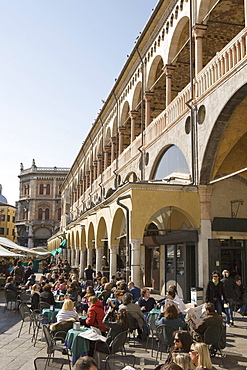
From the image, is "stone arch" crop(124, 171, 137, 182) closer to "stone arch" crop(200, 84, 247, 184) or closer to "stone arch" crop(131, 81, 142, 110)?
"stone arch" crop(131, 81, 142, 110)

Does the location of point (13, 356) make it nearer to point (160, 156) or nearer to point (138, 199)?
point (138, 199)

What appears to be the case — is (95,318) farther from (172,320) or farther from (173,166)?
(173,166)

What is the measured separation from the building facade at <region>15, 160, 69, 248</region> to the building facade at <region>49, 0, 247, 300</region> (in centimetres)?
5331

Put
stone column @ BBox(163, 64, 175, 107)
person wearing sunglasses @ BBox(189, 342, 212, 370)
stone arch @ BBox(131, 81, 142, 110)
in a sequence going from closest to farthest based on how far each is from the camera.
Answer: person wearing sunglasses @ BBox(189, 342, 212, 370) → stone column @ BBox(163, 64, 175, 107) → stone arch @ BBox(131, 81, 142, 110)

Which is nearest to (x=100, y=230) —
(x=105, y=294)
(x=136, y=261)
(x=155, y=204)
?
(x=136, y=261)

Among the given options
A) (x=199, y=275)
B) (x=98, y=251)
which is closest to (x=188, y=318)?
(x=199, y=275)

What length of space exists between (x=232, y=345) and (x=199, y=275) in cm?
440

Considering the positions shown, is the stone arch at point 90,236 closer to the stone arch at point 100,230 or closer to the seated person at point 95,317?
the stone arch at point 100,230

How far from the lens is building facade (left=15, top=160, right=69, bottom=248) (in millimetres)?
72250

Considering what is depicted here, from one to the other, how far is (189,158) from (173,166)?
5.60 feet

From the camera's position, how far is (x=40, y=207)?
73.0 meters

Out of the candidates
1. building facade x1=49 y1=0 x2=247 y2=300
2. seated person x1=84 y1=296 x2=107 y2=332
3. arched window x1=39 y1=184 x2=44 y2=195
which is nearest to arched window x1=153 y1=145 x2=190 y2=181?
building facade x1=49 y1=0 x2=247 y2=300

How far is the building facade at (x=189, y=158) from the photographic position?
41.5 feet

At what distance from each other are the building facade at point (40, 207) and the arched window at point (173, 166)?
57.0m
